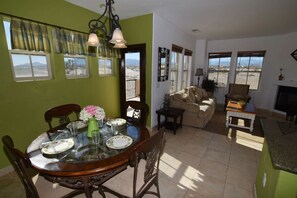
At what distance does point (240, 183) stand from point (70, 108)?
9.15 feet

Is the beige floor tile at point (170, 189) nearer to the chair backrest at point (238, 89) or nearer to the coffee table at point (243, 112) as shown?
the coffee table at point (243, 112)

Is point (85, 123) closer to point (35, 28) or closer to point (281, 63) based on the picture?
point (35, 28)

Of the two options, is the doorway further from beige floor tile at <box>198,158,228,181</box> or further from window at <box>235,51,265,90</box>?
window at <box>235,51,265,90</box>

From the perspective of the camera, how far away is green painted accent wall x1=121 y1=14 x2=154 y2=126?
11.1ft

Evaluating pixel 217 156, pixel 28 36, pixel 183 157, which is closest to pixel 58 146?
pixel 28 36

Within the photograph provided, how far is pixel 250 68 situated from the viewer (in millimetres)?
5695

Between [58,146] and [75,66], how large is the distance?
86.1 inches

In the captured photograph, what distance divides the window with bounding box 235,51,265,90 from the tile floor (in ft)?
10.6

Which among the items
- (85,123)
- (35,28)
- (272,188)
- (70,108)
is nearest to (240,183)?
(272,188)

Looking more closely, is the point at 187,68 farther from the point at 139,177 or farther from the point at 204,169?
the point at 139,177

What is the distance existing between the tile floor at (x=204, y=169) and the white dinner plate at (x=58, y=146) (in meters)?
0.31

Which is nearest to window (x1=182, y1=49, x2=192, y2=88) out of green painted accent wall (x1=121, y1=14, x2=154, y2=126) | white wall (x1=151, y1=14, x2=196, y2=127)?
white wall (x1=151, y1=14, x2=196, y2=127)

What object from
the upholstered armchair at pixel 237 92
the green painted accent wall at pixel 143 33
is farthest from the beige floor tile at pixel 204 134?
the upholstered armchair at pixel 237 92

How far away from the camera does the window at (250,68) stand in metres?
5.52
